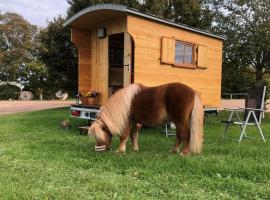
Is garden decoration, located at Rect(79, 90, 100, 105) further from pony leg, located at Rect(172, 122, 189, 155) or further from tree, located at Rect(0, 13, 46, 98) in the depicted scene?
tree, located at Rect(0, 13, 46, 98)

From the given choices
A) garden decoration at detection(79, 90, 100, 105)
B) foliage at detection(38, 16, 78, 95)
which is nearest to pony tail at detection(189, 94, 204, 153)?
garden decoration at detection(79, 90, 100, 105)

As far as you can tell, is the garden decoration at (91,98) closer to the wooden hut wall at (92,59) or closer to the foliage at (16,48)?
the wooden hut wall at (92,59)

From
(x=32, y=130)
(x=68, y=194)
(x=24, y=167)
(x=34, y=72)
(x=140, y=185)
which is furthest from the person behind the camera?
(x=34, y=72)

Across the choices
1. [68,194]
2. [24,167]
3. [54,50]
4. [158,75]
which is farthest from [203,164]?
[54,50]

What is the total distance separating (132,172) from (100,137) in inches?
50.4

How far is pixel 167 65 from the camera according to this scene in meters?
8.28

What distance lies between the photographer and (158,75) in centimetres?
805

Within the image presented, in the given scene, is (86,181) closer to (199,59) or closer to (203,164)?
(203,164)

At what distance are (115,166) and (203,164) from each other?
4.00 feet

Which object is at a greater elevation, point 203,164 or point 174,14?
point 174,14

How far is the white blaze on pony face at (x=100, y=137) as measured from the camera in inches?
220

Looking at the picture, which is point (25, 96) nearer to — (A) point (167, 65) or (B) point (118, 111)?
(A) point (167, 65)

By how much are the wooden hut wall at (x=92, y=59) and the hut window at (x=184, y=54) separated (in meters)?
1.77

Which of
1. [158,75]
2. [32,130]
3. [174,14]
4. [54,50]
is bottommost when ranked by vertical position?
[32,130]
